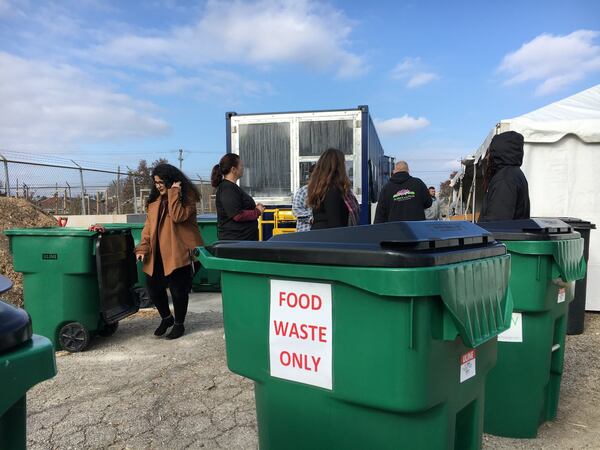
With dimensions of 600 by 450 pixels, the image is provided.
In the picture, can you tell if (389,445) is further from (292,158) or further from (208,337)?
(292,158)

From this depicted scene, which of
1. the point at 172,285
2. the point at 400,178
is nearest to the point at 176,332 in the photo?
the point at 172,285

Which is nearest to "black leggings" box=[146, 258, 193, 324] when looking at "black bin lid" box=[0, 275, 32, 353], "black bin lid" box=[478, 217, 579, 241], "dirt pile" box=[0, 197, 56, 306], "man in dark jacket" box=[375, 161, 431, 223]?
"man in dark jacket" box=[375, 161, 431, 223]

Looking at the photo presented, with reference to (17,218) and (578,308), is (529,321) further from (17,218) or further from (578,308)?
(17,218)

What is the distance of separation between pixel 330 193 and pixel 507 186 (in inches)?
51.5

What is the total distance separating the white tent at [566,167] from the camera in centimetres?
576

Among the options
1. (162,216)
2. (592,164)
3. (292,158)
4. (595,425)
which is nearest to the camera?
(595,425)

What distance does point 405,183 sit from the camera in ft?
17.5

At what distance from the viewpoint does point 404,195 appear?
17.3 feet

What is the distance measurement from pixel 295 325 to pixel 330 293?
211 millimetres

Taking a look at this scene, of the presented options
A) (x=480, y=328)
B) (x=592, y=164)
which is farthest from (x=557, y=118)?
(x=480, y=328)

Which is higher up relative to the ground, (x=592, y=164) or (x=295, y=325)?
(x=592, y=164)

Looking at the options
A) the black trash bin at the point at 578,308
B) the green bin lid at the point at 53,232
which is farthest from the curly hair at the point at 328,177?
the black trash bin at the point at 578,308

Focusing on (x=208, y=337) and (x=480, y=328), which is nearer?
(x=480, y=328)

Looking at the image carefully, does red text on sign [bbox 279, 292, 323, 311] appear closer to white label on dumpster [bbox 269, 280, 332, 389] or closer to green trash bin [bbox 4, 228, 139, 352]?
white label on dumpster [bbox 269, 280, 332, 389]
